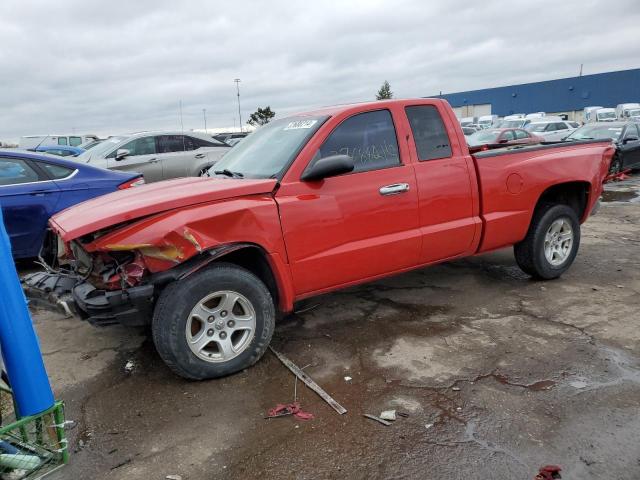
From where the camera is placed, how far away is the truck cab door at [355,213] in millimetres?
3758

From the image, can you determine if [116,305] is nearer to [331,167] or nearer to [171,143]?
[331,167]

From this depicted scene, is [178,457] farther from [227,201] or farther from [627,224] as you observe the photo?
[627,224]

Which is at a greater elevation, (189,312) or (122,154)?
(122,154)

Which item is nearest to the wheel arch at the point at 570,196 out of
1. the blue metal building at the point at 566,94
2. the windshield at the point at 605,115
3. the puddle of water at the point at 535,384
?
the puddle of water at the point at 535,384

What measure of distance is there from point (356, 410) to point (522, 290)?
2.79 m

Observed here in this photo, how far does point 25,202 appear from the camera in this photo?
5895mm

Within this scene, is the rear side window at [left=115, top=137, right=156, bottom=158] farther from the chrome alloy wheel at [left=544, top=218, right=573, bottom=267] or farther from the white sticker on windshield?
the chrome alloy wheel at [left=544, top=218, right=573, bottom=267]

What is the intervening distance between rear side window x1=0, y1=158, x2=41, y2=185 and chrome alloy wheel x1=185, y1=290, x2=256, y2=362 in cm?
390

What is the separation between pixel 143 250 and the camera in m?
3.25

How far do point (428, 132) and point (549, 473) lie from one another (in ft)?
9.48

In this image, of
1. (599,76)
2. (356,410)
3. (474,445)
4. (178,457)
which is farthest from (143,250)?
(599,76)

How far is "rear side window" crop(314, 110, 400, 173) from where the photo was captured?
13.3ft

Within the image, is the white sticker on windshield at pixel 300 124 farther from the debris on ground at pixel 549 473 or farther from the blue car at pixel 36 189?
the blue car at pixel 36 189

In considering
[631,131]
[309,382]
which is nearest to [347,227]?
[309,382]
